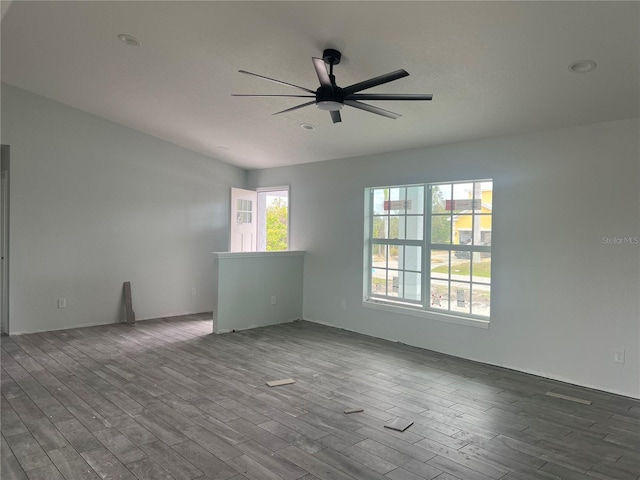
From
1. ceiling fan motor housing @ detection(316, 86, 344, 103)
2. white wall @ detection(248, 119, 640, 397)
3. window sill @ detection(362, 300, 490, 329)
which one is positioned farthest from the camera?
window sill @ detection(362, 300, 490, 329)

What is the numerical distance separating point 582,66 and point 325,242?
157 inches

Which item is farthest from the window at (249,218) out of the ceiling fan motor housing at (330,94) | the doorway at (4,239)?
the ceiling fan motor housing at (330,94)

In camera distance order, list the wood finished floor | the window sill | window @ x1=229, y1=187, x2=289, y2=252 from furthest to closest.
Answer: window @ x1=229, y1=187, x2=289, y2=252 < the window sill < the wood finished floor

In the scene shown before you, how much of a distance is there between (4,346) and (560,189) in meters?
6.23

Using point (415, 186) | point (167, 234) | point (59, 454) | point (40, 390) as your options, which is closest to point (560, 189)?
point (415, 186)

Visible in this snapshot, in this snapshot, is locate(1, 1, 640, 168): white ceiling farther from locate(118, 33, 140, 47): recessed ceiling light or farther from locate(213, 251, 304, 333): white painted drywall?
locate(213, 251, 304, 333): white painted drywall

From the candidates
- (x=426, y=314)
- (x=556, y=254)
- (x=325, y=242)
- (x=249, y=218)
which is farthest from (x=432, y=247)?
(x=249, y=218)

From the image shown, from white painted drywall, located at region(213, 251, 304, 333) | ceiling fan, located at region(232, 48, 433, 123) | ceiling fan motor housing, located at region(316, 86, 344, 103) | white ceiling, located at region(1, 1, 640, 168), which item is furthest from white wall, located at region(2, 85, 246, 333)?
ceiling fan motor housing, located at region(316, 86, 344, 103)

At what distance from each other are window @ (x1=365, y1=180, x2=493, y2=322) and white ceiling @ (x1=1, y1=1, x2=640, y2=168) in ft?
Answer: 2.21

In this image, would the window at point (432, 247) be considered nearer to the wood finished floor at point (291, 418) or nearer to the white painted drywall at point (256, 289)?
the wood finished floor at point (291, 418)

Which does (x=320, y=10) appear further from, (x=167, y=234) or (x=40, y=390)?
(x=167, y=234)

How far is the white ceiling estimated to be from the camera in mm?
2633

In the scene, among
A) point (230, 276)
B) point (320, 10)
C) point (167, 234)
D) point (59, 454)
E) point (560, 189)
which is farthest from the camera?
point (167, 234)

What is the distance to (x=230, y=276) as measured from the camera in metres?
5.69
